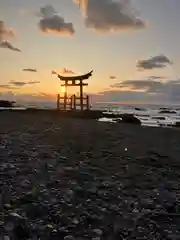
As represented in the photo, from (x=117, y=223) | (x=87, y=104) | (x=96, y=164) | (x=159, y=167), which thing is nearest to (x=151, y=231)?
(x=117, y=223)

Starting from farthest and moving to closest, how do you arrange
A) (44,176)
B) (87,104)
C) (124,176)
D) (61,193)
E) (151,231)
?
(87,104) < (124,176) < (44,176) < (61,193) < (151,231)

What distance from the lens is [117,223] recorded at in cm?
475

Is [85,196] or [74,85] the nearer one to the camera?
[85,196]

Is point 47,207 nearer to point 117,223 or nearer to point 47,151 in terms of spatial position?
point 117,223

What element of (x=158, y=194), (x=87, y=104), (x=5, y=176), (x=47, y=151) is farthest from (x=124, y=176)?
(x=87, y=104)

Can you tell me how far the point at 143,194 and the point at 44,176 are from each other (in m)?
2.31

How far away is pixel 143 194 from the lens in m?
6.41

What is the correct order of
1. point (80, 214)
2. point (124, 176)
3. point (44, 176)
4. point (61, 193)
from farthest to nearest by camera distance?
point (124, 176) < point (44, 176) < point (61, 193) < point (80, 214)

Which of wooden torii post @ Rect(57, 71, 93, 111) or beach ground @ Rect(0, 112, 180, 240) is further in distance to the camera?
wooden torii post @ Rect(57, 71, 93, 111)

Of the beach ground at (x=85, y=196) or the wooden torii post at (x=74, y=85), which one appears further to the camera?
the wooden torii post at (x=74, y=85)

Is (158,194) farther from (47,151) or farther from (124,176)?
(47,151)

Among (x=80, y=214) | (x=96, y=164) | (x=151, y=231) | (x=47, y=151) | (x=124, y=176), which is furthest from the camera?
(x=47, y=151)

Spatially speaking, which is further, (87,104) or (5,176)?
(87,104)

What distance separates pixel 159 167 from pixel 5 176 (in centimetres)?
492
